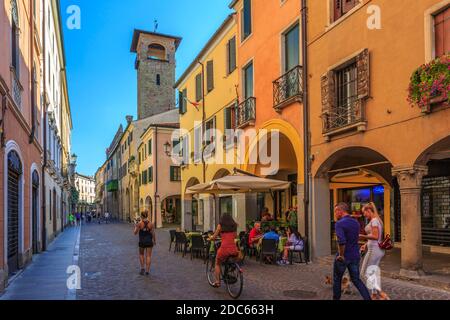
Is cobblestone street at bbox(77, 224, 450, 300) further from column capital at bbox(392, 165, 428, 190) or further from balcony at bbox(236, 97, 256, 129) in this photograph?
balcony at bbox(236, 97, 256, 129)

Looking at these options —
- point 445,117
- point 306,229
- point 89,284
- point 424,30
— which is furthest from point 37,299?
point 424,30

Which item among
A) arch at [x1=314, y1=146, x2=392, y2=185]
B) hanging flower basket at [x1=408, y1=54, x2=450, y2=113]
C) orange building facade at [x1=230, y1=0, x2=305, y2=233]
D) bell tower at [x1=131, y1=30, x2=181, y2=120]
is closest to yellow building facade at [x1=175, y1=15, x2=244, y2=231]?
orange building facade at [x1=230, y1=0, x2=305, y2=233]

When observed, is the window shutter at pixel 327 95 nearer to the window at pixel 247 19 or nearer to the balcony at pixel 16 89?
the window at pixel 247 19

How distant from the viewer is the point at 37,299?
8289 mm

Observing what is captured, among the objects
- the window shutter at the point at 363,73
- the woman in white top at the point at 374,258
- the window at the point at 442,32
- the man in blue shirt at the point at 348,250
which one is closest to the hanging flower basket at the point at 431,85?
the window at the point at 442,32

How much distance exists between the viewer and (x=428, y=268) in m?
10.8

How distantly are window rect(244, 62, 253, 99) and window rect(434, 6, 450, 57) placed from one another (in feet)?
32.1

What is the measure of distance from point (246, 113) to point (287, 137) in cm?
334

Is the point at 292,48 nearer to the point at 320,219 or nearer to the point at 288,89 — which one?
the point at 288,89

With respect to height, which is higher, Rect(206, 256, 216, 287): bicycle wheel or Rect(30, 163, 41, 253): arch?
Rect(30, 163, 41, 253): arch

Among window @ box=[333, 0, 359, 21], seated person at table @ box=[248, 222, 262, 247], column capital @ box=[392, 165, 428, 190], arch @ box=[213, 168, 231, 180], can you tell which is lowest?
seated person at table @ box=[248, 222, 262, 247]

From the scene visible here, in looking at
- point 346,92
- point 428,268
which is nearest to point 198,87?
point 346,92

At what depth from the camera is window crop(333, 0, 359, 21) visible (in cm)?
1234

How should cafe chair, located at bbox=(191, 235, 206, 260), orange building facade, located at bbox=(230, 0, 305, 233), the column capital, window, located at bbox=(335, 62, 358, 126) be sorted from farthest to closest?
orange building facade, located at bbox=(230, 0, 305, 233)
cafe chair, located at bbox=(191, 235, 206, 260)
window, located at bbox=(335, 62, 358, 126)
the column capital
